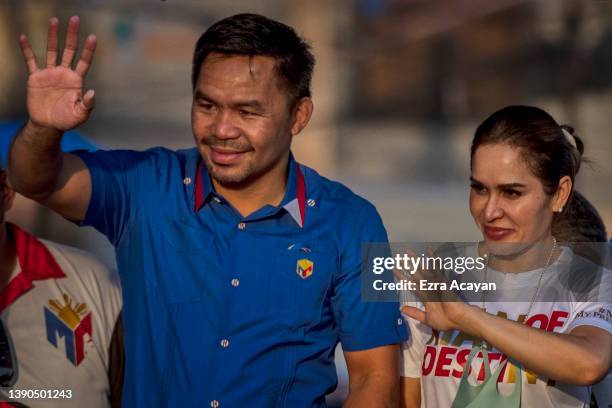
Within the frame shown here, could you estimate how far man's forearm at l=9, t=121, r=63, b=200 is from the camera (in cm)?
197

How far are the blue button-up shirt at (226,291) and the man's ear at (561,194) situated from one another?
403 millimetres

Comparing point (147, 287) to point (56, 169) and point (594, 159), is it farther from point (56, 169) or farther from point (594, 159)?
point (594, 159)

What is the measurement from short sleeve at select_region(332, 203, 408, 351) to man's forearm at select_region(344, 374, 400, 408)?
77mm

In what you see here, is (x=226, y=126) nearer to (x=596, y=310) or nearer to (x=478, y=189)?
(x=478, y=189)

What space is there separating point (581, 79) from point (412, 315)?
1426 millimetres

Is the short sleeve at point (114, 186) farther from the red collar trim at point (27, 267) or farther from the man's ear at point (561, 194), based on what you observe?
the man's ear at point (561, 194)

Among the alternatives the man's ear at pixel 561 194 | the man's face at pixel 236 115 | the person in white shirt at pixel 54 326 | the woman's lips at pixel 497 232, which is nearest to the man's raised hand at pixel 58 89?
the man's face at pixel 236 115

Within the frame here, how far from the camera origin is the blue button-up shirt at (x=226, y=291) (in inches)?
84.4

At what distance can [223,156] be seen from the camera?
85.5 inches

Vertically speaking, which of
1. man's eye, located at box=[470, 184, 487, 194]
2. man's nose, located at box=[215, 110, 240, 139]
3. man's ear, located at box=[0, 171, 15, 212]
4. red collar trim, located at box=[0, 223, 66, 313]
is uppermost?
man's nose, located at box=[215, 110, 240, 139]

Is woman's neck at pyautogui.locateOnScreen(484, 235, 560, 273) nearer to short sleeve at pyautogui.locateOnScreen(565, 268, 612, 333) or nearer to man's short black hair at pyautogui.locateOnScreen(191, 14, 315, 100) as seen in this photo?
short sleeve at pyautogui.locateOnScreen(565, 268, 612, 333)

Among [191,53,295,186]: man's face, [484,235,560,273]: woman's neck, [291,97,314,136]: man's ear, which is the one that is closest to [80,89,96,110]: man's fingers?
[191,53,295,186]: man's face

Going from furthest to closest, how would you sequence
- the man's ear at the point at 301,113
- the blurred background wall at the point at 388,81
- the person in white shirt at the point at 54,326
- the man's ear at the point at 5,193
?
1. the blurred background wall at the point at 388,81
2. the man's ear at the point at 5,193
3. the person in white shirt at the point at 54,326
4. the man's ear at the point at 301,113

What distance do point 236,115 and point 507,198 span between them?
25.4 inches
